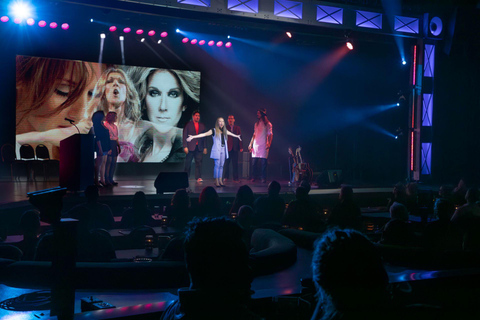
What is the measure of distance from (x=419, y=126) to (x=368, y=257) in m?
11.8

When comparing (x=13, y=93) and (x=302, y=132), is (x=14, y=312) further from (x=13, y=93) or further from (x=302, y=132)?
(x=302, y=132)

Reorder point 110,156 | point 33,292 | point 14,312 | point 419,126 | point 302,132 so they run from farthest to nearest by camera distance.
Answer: point 302,132 → point 419,126 → point 110,156 → point 33,292 → point 14,312

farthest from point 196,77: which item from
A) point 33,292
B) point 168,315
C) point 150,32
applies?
point 168,315

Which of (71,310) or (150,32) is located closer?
(71,310)

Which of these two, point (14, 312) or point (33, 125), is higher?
point (33, 125)

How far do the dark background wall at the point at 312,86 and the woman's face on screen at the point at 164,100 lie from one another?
0.41m

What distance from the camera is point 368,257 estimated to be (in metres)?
1.33

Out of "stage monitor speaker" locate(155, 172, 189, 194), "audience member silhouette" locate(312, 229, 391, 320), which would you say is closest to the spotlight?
"stage monitor speaker" locate(155, 172, 189, 194)

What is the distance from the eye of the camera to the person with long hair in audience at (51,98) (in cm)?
1128

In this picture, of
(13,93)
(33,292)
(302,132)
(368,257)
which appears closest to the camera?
(368,257)

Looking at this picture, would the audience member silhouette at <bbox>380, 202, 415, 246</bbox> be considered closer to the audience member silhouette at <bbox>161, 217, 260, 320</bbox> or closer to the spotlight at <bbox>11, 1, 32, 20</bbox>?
the audience member silhouette at <bbox>161, 217, 260, 320</bbox>

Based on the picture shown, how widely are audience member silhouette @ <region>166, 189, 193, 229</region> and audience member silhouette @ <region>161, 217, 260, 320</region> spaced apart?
4046mm

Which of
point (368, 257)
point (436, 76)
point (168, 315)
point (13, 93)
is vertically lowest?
point (168, 315)

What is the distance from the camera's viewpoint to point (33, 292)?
2.63 metres
